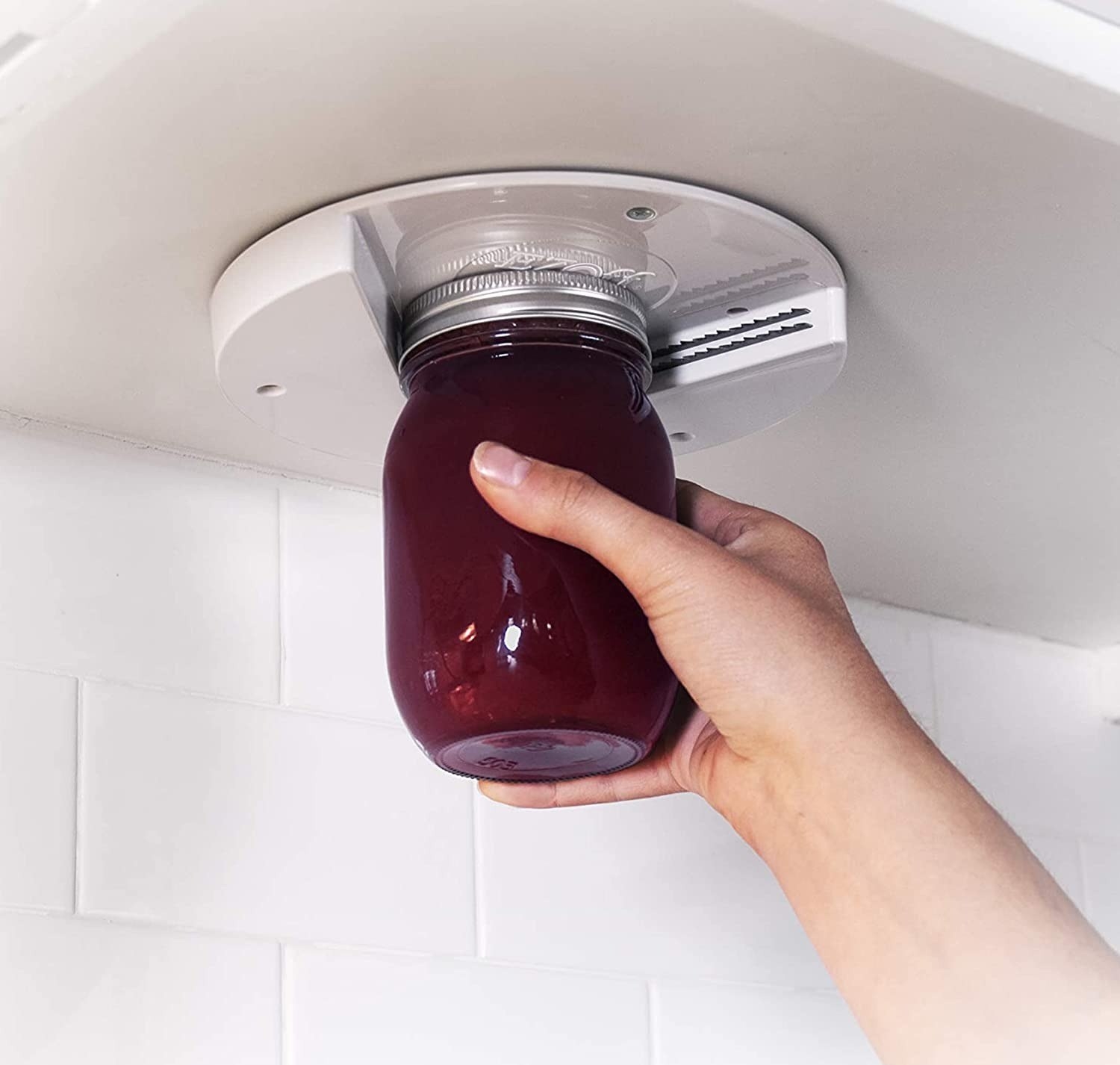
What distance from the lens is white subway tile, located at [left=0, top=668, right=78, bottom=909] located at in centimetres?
86

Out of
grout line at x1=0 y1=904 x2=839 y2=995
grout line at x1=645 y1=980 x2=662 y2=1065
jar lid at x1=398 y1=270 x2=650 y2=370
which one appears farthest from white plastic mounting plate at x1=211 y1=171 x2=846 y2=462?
grout line at x1=645 y1=980 x2=662 y2=1065

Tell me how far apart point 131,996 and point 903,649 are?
70 cm

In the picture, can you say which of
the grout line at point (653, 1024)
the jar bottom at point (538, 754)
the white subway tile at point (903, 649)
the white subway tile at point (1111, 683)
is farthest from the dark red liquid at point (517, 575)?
the white subway tile at point (1111, 683)

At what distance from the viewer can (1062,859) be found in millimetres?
1403

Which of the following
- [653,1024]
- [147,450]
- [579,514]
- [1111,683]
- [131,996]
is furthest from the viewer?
[1111,683]

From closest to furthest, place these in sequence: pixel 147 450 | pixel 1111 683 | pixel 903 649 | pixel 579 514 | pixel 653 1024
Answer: pixel 579 514 → pixel 147 450 → pixel 653 1024 → pixel 903 649 → pixel 1111 683

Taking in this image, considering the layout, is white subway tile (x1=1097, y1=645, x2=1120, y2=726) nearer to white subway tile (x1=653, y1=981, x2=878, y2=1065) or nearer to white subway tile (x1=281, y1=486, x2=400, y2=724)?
white subway tile (x1=653, y1=981, x2=878, y2=1065)

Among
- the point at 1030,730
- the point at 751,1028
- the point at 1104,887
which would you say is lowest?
the point at 751,1028

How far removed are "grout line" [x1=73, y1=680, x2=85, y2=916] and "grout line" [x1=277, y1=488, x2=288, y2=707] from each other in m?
0.13

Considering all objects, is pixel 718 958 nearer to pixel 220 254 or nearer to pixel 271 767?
pixel 271 767

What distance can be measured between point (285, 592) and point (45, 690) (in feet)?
0.55

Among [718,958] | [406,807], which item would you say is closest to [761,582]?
[406,807]

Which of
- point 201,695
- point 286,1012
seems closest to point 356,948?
point 286,1012

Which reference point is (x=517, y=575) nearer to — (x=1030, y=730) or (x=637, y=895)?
(x=637, y=895)
